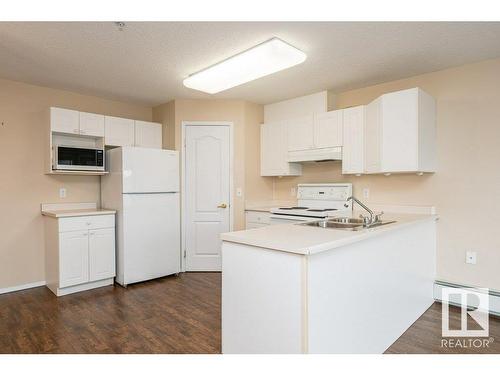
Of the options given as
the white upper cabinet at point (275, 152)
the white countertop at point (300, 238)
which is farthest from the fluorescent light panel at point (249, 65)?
the white countertop at point (300, 238)

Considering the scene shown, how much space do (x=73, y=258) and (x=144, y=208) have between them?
0.91 m

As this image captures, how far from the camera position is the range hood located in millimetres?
3623

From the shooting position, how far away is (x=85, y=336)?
95.7 inches

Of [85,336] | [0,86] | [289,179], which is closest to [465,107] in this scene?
[289,179]

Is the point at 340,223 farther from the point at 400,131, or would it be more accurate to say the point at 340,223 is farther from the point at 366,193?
the point at 366,193

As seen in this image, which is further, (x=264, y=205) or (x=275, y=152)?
(x=264, y=205)

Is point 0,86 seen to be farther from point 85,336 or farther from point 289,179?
point 289,179

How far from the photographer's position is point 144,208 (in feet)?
12.5

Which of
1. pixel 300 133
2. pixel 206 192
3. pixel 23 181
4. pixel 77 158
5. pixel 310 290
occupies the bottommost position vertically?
pixel 310 290

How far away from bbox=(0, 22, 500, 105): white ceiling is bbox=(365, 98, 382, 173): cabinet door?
39 centimetres

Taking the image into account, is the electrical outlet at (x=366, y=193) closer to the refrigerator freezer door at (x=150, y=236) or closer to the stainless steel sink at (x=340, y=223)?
the stainless steel sink at (x=340, y=223)

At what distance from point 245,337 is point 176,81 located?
9.09ft

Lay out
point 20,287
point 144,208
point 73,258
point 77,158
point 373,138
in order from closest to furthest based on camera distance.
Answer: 1. point 373,138
2. point 73,258
3. point 20,287
4. point 77,158
5. point 144,208

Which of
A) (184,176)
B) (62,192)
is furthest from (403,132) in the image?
(62,192)
